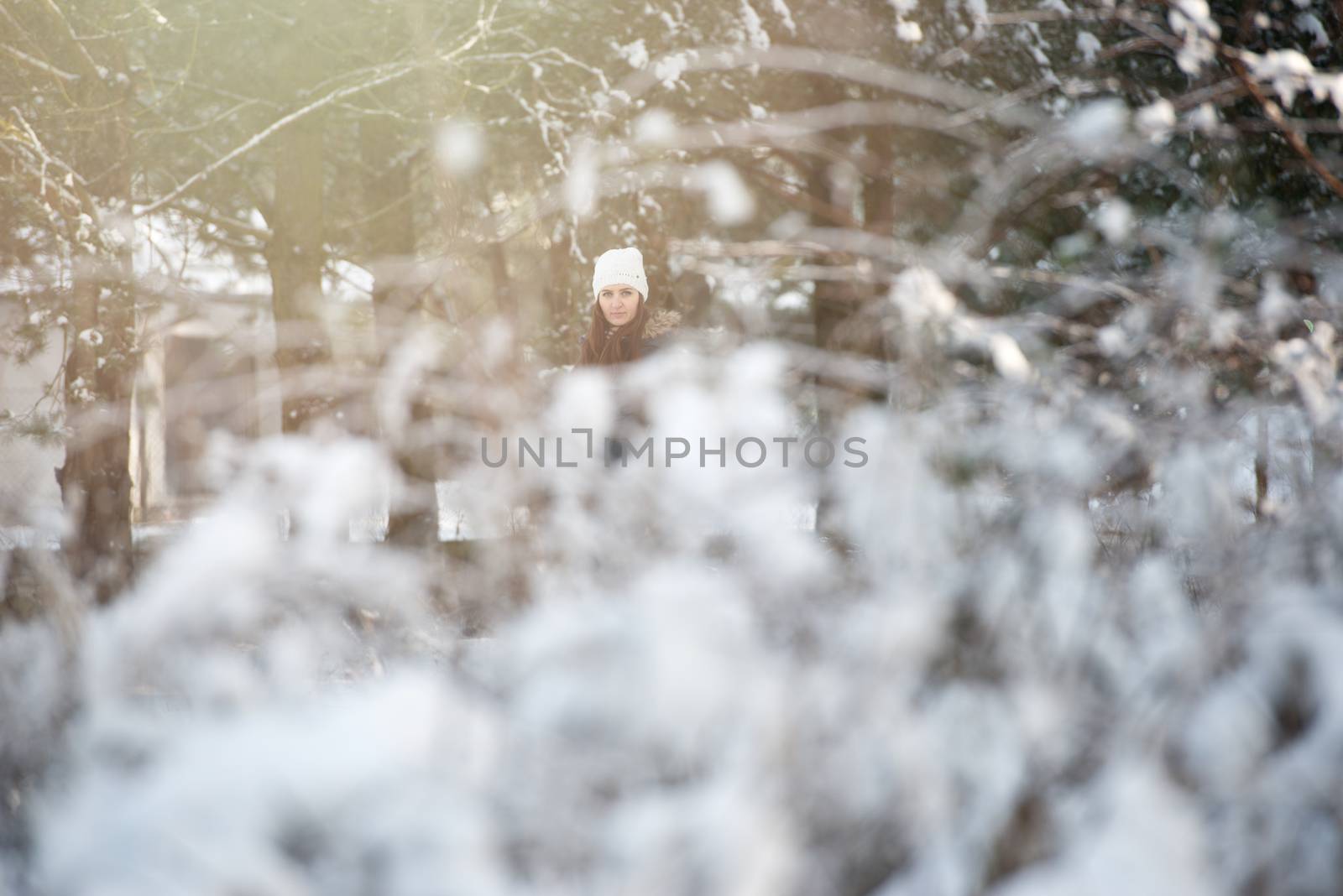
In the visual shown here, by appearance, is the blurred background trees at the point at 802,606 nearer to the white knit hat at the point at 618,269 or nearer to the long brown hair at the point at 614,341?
the long brown hair at the point at 614,341

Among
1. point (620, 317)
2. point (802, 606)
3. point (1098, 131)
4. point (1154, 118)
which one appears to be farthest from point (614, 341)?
point (802, 606)

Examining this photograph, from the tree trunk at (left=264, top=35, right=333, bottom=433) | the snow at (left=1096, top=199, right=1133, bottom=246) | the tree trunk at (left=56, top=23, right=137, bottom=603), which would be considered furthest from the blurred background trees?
the tree trunk at (left=264, top=35, right=333, bottom=433)

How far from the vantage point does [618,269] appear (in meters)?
3.98

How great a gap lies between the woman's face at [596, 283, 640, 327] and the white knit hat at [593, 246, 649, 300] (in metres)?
0.02

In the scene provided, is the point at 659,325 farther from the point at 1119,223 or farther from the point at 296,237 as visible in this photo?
the point at 296,237

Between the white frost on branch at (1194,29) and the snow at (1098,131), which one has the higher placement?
the white frost on branch at (1194,29)

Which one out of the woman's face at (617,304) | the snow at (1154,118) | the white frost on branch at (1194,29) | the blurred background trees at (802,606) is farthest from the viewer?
the woman's face at (617,304)

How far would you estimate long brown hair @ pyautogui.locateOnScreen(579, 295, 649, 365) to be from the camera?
12.1ft

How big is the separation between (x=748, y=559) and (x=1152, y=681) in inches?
24.4

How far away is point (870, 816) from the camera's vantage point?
1462mm

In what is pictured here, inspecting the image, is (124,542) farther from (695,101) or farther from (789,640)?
(789,640)

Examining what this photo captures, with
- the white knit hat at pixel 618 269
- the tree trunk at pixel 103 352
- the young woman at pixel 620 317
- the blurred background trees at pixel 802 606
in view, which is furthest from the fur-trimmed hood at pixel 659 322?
the tree trunk at pixel 103 352

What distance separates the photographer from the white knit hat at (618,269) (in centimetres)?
396

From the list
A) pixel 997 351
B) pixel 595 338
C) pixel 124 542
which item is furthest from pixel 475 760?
pixel 124 542
